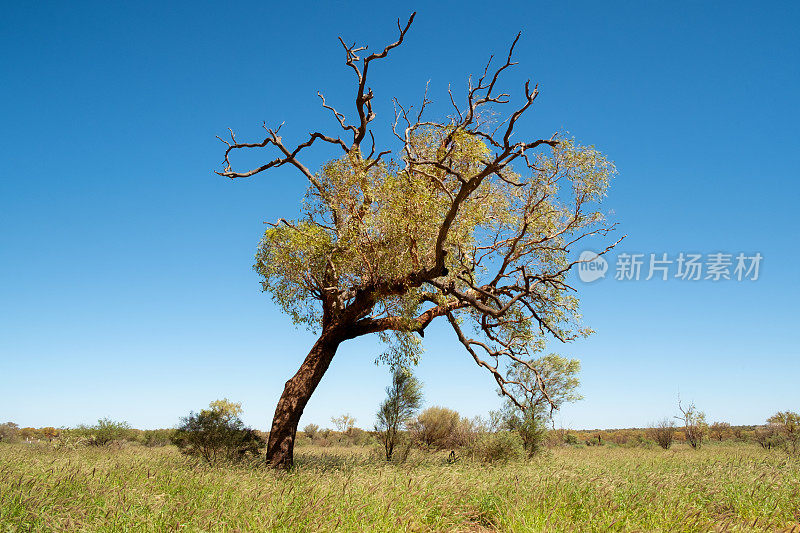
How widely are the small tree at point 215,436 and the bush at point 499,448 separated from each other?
28.1 ft

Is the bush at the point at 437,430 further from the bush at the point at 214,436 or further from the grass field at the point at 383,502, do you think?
the grass field at the point at 383,502

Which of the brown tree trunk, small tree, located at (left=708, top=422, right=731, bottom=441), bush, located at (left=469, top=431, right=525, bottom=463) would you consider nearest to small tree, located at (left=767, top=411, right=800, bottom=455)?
small tree, located at (left=708, top=422, right=731, bottom=441)

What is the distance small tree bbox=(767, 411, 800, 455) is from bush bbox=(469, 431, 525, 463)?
58.9 feet

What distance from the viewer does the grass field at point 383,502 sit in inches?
226

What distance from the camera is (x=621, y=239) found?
47.8 feet

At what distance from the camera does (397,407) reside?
2170 centimetres

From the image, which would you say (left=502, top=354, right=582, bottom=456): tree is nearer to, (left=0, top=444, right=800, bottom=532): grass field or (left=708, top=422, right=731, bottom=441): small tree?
(left=0, top=444, right=800, bottom=532): grass field

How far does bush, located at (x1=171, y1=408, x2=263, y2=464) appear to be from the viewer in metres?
16.3

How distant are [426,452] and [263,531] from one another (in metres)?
19.4

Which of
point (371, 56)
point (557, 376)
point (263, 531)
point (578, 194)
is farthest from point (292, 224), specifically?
point (557, 376)

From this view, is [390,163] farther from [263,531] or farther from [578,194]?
[263,531]

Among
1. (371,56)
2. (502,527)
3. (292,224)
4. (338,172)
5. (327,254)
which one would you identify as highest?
(371,56)

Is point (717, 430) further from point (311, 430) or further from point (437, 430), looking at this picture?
point (311, 430)

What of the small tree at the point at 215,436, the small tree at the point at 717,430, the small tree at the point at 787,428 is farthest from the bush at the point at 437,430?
the small tree at the point at 717,430
